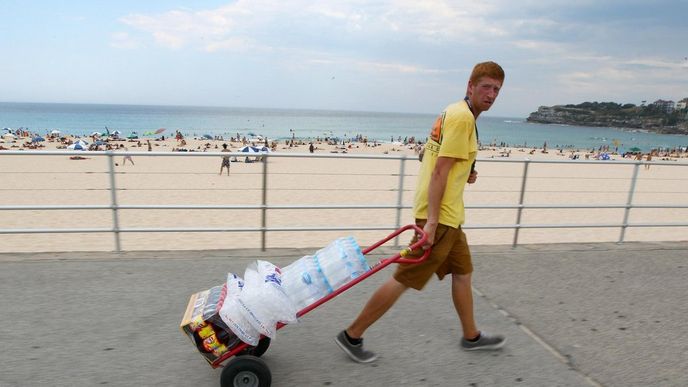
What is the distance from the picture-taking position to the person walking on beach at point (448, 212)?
9.04 feet

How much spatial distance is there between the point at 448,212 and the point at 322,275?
0.89m

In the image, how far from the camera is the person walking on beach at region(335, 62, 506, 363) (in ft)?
9.04

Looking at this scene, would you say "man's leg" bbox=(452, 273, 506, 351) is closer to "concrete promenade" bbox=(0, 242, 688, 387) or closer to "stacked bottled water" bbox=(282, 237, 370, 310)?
"concrete promenade" bbox=(0, 242, 688, 387)

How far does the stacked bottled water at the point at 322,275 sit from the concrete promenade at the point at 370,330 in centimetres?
54

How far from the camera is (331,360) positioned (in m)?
3.11

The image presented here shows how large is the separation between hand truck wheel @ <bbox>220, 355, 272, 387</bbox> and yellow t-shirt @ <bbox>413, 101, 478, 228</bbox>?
4.50ft

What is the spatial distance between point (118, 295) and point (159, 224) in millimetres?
7143

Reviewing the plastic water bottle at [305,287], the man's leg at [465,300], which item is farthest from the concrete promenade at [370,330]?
the plastic water bottle at [305,287]

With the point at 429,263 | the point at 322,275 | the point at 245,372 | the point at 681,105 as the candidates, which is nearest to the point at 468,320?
the point at 429,263

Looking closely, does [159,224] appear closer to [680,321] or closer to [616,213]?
[680,321]

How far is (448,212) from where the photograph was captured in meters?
2.96

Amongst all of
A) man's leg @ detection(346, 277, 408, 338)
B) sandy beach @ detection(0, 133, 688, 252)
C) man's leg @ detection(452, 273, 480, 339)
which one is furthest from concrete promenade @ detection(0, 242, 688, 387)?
sandy beach @ detection(0, 133, 688, 252)

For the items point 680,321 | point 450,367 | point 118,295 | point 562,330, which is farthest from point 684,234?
A: point 118,295

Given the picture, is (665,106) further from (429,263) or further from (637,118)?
(429,263)
